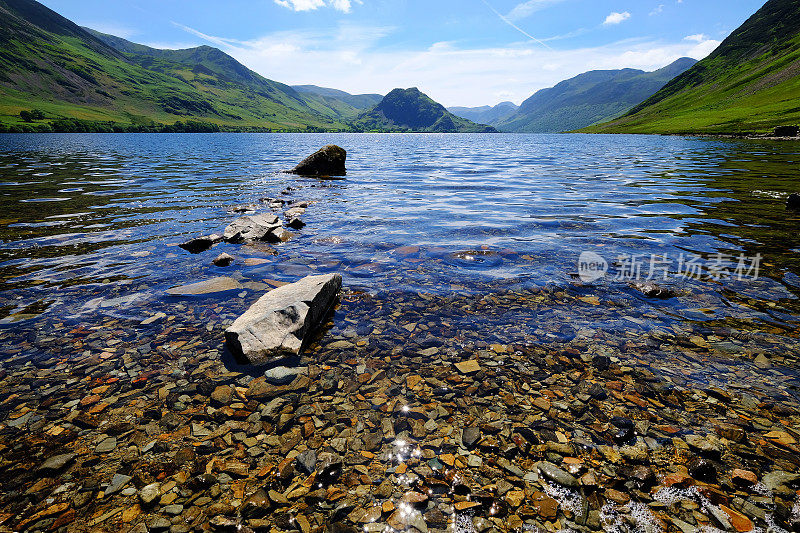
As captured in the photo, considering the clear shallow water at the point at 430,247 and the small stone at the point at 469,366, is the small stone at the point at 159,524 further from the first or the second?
the clear shallow water at the point at 430,247

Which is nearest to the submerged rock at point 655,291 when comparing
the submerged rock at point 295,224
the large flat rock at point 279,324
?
the large flat rock at point 279,324

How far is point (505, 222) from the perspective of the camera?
16.9 metres

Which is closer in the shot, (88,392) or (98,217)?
(88,392)

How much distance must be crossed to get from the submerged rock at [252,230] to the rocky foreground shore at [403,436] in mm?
7515

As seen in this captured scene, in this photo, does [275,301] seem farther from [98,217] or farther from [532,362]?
[98,217]

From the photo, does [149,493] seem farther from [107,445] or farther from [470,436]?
[470,436]

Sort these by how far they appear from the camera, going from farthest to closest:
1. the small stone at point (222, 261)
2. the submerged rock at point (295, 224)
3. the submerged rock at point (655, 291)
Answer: the submerged rock at point (295, 224)
the small stone at point (222, 261)
the submerged rock at point (655, 291)

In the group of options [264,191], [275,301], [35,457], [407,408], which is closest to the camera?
[35,457]

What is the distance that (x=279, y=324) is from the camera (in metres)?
7.26

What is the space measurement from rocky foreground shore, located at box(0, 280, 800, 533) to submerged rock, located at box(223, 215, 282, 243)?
7.51 meters

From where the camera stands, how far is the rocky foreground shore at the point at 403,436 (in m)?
3.98

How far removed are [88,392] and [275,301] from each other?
3367mm

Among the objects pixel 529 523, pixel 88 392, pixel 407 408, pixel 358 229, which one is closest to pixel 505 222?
pixel 358 229

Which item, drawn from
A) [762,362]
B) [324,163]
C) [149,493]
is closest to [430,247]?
[762,362]
